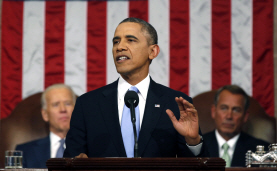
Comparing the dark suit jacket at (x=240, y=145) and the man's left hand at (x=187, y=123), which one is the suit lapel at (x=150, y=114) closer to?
the man's left hand at (x=187, y=123)

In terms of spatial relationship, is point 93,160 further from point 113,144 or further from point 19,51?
point 19,51

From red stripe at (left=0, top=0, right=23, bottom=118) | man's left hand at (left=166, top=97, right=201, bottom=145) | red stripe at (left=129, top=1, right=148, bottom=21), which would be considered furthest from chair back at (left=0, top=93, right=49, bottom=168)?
man's left hand at (left=166, top=97, right=201, bottom=145)

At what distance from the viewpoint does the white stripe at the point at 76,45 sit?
4812mm

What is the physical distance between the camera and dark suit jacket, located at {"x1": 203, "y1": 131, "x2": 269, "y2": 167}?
4.34 m

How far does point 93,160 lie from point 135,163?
179 millimetres

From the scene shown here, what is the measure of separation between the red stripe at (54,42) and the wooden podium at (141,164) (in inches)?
125

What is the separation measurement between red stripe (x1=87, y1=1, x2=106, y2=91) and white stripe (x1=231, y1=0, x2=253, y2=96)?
1589 mm

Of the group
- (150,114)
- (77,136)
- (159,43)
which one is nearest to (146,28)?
(150,114)

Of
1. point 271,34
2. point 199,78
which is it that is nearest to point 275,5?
point 271,34

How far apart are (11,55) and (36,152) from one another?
124cm

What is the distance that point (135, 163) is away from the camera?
167 centimetres

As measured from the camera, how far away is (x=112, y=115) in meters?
2.36

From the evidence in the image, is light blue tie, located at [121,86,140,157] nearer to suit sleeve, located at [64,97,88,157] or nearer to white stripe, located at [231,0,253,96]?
suit sleeve, located at [64,97,88,157]

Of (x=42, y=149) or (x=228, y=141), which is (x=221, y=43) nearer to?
(x=228, y=141)
